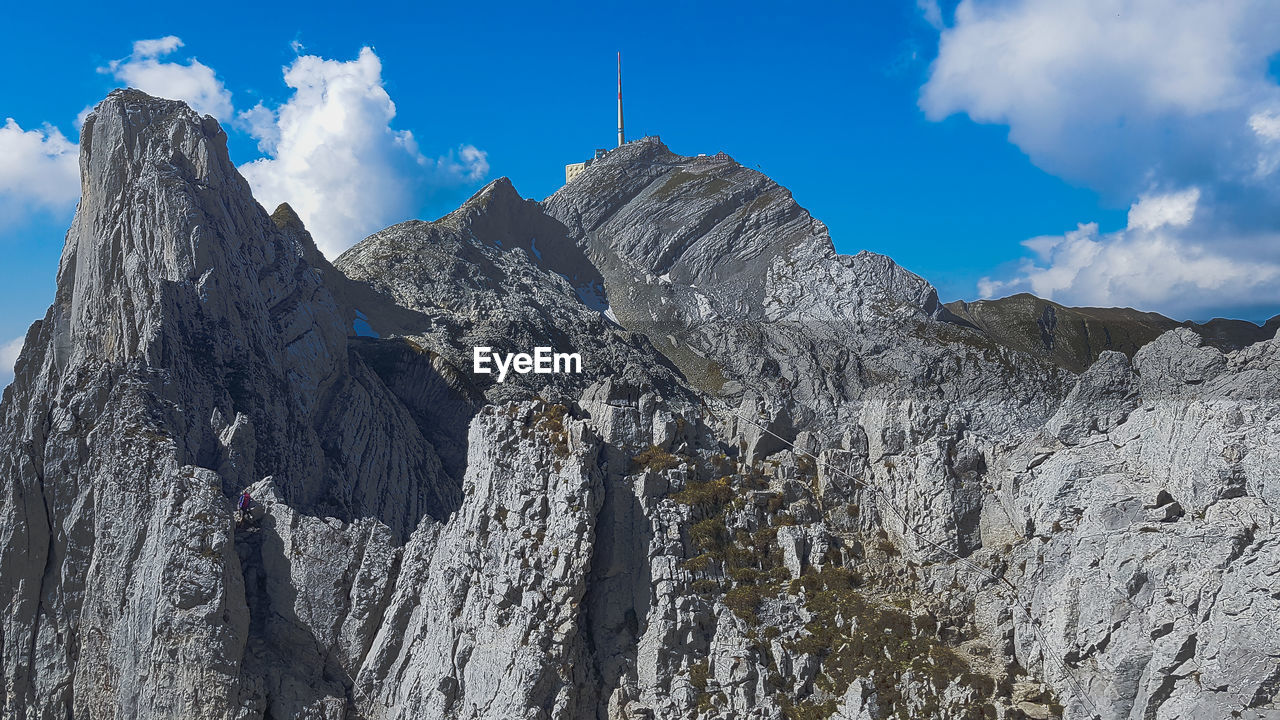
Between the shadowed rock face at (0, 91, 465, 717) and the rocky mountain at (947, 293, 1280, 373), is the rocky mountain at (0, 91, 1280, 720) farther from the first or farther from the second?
the rocky mountain at (947, 293, 1280, 373)

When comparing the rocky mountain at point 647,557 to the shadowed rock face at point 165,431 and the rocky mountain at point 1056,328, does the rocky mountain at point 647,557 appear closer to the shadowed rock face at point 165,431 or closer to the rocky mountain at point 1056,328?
the shadowed rock face at point 165,431

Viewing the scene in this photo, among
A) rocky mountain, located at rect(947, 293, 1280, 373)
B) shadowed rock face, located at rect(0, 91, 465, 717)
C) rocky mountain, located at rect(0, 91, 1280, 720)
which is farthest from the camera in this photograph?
rocky mountain, located at rect(947, 293, 1280, 373)

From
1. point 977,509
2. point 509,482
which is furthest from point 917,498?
point 509,482

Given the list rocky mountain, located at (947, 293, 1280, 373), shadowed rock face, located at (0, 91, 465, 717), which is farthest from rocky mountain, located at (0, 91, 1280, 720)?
rocky mountain, located at (947, 293, 1280, 373)

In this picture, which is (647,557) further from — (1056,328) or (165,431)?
(1056,328)

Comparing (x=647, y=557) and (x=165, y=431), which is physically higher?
(x=165, y=431)

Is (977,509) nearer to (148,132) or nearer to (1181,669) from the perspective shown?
(1181,669)

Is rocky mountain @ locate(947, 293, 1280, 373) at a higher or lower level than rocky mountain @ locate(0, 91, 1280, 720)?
higher

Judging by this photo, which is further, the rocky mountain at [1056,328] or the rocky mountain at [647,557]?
the rocky mountain at [1056,328]

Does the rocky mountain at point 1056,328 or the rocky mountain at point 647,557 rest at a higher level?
the rocky mountain at point 1056,328

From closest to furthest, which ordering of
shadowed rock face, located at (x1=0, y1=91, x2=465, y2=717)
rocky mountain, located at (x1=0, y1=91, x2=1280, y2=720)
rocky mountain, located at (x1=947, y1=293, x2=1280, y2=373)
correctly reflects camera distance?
1. rocky mountain, located at (x1=0, y1=91, x2=1280, y2=720)
2. shadowed rock face, located at (x1=0, y1=91, x2=465, y2=717)
3. rocky mountain, located at (x1=947, y1=293, x2=1280, y2=373)

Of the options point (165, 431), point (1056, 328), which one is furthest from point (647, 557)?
point (1056, 328)

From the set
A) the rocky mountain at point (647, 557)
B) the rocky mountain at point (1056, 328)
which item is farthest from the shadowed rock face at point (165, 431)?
the rocky mountain at point (1056, 328)

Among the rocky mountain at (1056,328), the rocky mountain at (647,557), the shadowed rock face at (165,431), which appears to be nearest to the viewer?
the rocky mountain at (647,557)
